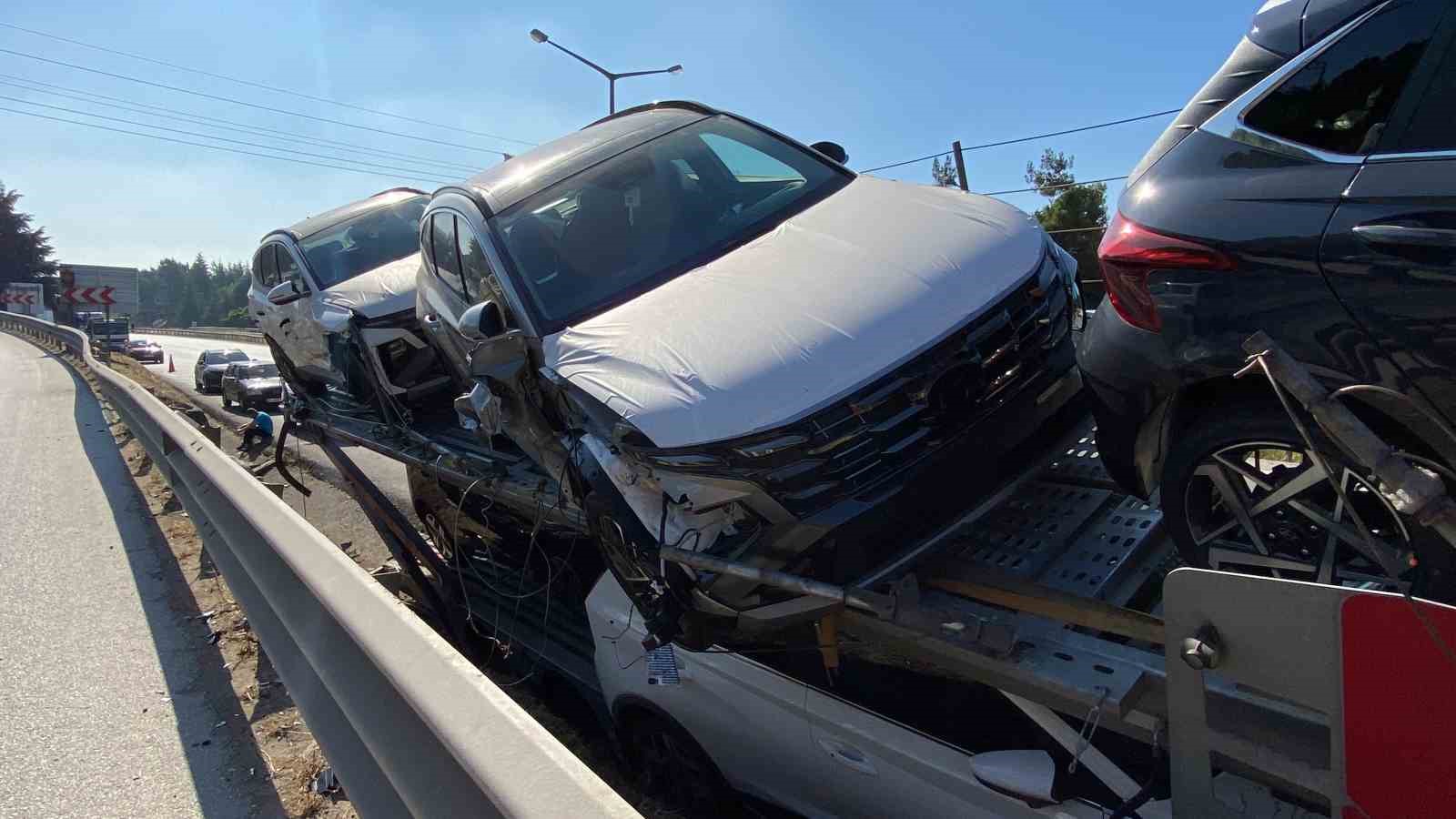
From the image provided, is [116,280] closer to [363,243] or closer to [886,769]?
[363,243]

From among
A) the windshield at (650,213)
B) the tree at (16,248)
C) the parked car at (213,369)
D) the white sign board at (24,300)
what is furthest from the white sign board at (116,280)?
the windshield at (650,213)

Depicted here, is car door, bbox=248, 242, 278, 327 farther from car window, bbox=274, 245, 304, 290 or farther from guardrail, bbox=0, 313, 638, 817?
guardrail, bbox=0, 313, 638, 817

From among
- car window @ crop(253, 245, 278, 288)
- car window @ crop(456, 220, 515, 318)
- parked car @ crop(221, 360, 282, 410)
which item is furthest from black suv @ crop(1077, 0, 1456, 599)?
parked car @ crop(221, 360, 282, 410)

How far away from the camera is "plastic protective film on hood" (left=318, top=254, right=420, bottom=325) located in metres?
6.99

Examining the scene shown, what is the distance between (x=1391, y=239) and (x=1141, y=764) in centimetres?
146

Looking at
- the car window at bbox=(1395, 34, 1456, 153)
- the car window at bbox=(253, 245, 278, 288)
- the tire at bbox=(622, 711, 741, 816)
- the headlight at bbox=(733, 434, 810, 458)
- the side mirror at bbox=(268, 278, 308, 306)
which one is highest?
the car window at bbox=(253, 245, 278, 288)

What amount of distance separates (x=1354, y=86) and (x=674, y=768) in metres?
3.27

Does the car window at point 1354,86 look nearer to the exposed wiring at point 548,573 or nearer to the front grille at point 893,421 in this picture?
the front grille at point 893,421

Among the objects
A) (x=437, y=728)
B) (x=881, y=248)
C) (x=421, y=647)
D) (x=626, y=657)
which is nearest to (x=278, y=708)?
(x=626, y=657)

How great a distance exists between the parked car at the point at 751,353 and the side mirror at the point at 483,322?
1 centimetres

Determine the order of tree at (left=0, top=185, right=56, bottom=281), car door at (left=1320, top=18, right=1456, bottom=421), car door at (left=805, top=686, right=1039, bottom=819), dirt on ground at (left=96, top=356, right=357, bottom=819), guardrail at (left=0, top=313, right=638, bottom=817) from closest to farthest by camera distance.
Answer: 1. guardrail at (left=0, top=313, right=638, bottom=817)
2. car door at (left=1320, top=18, right=1456, bottom=421)
3. car door at (left=805, top=686, right=1039, bottom=819)
4. dirt on ground at (left=96, top=356, right=357, bottom=819)
5. tree at (left=0, top=185, right=56, bottom=281)

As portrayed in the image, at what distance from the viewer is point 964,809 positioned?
253cm

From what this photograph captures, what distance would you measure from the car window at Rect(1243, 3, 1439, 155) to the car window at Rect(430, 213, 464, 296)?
3819mm

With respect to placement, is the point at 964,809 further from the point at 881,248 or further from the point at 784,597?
the point at 881,248
